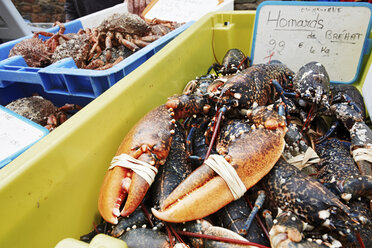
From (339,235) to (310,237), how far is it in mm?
→ 105

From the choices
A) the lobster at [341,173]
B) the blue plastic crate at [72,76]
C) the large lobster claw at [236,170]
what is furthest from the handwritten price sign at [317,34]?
the large lobster claw at [236,170]

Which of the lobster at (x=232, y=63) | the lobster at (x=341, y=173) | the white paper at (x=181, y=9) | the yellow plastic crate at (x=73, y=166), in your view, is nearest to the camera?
the yellow plastic crate at (x=73, y=166)

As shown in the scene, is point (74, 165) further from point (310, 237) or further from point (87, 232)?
point (310, 237)

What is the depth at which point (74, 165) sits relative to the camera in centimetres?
102

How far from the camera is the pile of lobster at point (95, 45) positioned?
2.28 meters

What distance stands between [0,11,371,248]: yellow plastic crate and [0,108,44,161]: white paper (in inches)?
11.4

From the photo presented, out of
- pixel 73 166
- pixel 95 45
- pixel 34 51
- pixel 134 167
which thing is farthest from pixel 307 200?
pixel 34 51

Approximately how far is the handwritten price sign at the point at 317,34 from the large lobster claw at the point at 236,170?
1.09m

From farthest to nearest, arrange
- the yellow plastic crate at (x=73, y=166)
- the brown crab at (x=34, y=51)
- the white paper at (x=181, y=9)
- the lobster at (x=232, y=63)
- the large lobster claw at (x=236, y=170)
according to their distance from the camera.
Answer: the white paper at (x=181, y=9), the brown crab at (x=34, y=51), the lobster at (x=232, y=63), the large lobster claw at (x=236, y=170), the yellow plastic crate at (x=73, y=166)

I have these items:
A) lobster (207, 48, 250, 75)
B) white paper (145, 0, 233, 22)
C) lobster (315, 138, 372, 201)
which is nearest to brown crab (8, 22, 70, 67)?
white paper (145, 0, 233, 22)

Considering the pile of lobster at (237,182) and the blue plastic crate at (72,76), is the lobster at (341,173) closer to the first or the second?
the pile of lobster at (237,182)

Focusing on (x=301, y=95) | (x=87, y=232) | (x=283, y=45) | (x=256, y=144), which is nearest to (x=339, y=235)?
(x=256, y=144)

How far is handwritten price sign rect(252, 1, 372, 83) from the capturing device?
5.74ft

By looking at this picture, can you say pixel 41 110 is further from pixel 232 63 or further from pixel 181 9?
pixel 181 9
